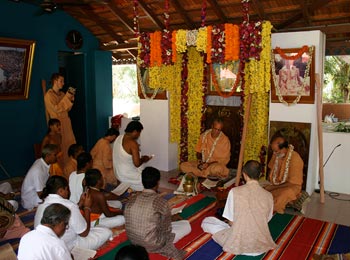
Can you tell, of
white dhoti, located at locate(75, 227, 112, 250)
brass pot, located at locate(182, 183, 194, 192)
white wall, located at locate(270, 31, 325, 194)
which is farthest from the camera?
brass pot, located at locate(182, 183, 194, 192)

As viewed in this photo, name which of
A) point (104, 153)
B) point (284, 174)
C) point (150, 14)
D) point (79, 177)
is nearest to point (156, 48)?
point (150, 14)

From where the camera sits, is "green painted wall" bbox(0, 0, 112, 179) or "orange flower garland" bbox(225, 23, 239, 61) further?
"green painted wall" bbox(0, 0, 112, 179)

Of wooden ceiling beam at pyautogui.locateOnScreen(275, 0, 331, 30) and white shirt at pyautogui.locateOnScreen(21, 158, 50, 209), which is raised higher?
wooden ceiling beam at pyautogui.locateOnScreen(275, 0, 331, 30)

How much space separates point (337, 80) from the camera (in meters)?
12.0

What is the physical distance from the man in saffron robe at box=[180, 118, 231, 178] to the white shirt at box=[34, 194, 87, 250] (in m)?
3.40

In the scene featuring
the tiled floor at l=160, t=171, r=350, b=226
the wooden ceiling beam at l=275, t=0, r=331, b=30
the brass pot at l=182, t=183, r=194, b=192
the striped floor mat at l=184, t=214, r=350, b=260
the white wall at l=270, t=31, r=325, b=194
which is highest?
the wooden ceiling beam at l=275, t=0, r=331, b=30

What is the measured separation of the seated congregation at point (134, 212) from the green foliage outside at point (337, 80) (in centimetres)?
731

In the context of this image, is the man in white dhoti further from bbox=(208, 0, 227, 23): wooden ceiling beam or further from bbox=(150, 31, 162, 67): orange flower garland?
bbox=(208, 0, 227, 23): wooden ceiling beam

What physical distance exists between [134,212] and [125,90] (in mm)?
11159

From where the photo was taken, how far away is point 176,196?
6.52 metres

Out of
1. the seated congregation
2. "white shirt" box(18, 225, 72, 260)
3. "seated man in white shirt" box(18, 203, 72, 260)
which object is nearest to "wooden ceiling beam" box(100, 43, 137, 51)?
the seated congregation

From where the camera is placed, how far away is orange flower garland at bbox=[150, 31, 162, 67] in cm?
674

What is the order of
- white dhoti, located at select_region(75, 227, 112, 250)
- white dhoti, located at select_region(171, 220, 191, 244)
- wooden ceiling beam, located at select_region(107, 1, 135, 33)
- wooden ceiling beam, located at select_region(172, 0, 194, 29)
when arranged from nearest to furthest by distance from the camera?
white dhoti, located at select_region(75, 227, 112, 250)
white dhoti, located at select_region(171, 220, 191, 244)
wooden ceiling beam, located at select_region(172, 0, 194, 29)
wooden ceiling beam, located at select_region(107, 1, 135, 33)

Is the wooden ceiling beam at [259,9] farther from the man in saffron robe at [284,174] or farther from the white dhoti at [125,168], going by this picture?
the white dhoti at [125,168]
